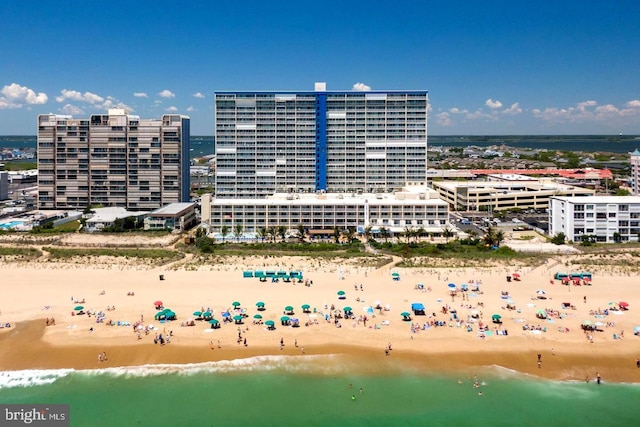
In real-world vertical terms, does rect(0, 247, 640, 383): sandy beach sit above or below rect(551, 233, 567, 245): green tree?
below

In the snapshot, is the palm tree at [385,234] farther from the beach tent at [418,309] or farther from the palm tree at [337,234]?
the beach tent at [418,309]

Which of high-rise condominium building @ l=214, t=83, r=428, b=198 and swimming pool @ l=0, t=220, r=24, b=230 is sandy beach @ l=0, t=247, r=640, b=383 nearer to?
swimming pool @ l=0, t=220, r=24, b=230

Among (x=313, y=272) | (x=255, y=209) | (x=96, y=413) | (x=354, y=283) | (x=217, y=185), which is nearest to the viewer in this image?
(x=96, y=413)

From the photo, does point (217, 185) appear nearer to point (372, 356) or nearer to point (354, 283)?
point (354, 283)

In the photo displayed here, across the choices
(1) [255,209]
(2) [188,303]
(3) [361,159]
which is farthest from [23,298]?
(3) [361,159]

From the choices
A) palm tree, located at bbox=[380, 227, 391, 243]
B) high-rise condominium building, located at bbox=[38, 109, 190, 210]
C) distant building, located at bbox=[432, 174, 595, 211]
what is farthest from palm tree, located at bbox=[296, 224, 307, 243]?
distant building, located at bbox=[432, 174, 595, 211]

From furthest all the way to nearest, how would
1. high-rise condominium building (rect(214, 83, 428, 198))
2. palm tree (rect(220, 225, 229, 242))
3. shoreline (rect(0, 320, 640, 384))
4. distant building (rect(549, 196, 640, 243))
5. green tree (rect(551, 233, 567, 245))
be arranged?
high-rise condominium building (rect(214, 83, 428, 198)) → palm tree (rect(220, 225, 229, 242)) → distant building (rect(549, 196, 640, 243)) → green tree (rect(551, 233, 567, 245)) → shoreline (rect(0, 320, 640, 384))

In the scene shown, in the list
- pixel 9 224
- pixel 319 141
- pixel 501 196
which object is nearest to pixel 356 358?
pixel 319 141
